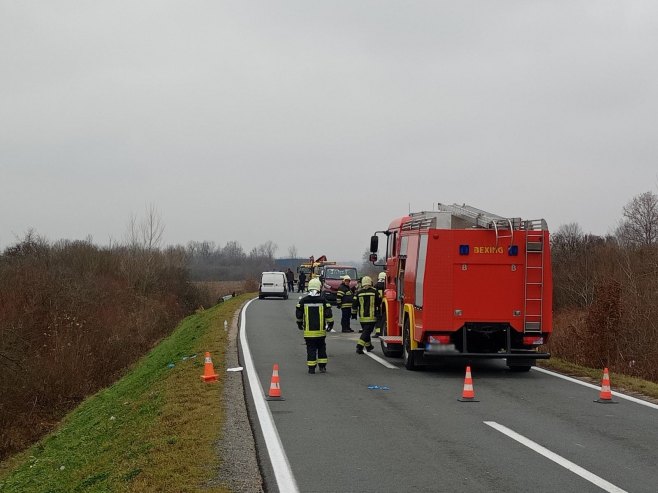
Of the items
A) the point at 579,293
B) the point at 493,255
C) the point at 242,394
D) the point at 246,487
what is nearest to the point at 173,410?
the point at 242,394

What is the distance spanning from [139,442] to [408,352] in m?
6.89

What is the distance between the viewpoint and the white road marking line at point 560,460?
6.46 meters

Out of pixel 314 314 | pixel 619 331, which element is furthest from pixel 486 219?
Result: pixel 619 331

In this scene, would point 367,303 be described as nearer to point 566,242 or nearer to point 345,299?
point 345,299

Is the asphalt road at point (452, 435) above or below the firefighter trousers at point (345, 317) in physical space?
below

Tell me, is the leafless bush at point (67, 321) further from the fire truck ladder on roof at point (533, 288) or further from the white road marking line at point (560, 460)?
the white road marking line at point (560, 460)

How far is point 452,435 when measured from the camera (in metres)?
8.61

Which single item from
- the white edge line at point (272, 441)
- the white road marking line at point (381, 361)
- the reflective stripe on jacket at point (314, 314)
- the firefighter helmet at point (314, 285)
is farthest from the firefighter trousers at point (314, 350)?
the white road marking line at point (381, 361)

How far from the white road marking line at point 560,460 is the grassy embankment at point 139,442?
3.30m

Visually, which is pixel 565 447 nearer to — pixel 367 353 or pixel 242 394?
pixel 242 394

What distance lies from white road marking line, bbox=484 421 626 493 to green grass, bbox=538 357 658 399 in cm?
398

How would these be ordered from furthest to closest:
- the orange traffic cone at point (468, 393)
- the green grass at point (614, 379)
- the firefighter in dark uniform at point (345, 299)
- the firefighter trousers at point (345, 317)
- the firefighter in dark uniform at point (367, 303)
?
1. the firefighter trousers at point (345, 317)
2. the firefighter in dark uniform at point (345, 299)
3. the firefighter in dark uniform at point (367, 303)
4. the green grass at point (614, 379)
5. the orange traffic cone at point (468, 393)

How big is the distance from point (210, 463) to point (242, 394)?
4170 mm

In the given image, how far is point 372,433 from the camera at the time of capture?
8.72m
